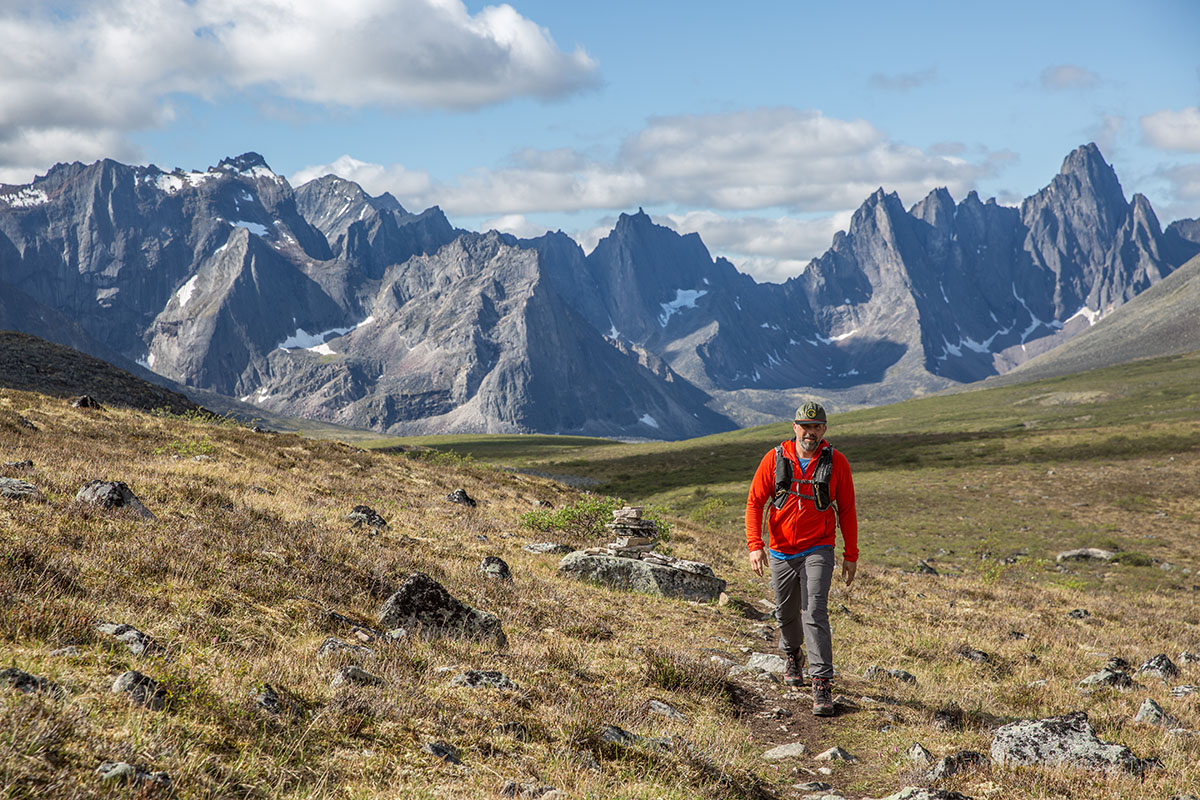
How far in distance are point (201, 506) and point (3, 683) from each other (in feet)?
32.6

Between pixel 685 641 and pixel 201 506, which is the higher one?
pixel 201 506

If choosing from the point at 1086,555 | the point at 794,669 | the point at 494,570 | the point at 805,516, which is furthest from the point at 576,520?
the point at 1086,555

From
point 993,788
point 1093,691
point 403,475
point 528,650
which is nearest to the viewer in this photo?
point 993,788

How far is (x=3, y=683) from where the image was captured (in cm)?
496

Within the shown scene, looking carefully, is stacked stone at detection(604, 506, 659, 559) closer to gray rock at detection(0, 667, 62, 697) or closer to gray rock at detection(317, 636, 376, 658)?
gray rock at detection(317, 636, 376, 658)

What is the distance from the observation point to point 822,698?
10.1m

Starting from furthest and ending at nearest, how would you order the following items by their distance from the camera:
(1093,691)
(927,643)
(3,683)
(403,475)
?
(403,475), (927,643), (1093,691), (3,683)

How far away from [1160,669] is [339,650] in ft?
50.8

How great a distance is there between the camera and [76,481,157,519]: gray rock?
Answer: 1170 cm

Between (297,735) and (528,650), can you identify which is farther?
(528,650)

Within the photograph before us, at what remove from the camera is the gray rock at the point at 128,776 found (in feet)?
14.4

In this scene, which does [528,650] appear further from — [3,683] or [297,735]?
[3,683]

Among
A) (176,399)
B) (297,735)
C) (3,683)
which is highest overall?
(176,399)

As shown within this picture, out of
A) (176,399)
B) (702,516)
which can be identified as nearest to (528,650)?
(702,516)
